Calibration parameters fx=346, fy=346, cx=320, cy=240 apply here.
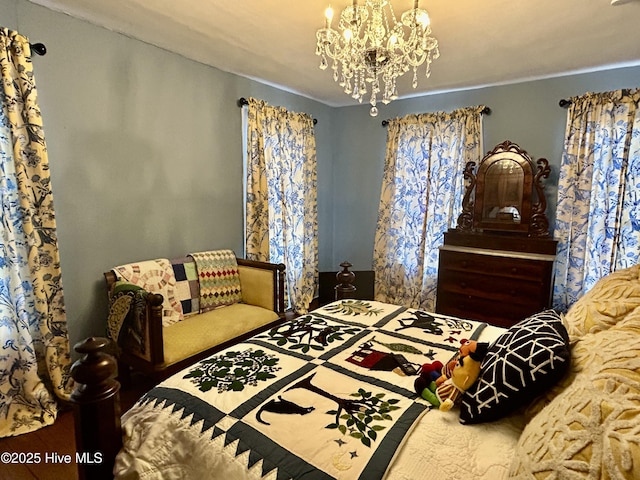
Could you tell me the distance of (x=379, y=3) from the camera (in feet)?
5.97

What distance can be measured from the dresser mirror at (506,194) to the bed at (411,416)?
2.03 metres

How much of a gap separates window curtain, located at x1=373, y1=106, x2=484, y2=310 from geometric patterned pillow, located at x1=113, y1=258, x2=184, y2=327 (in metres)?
2.45

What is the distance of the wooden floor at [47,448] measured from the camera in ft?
5.52

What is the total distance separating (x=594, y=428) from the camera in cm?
72

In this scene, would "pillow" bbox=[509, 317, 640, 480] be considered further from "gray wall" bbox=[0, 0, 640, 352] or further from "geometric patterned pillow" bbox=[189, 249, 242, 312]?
"gray wall" bbox=[0, 0, 640, 352]

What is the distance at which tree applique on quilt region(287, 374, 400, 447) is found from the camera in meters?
1.04

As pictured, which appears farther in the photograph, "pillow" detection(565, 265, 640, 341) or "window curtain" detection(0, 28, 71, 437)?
"window curtain" detection(0, 28, 71, 437)

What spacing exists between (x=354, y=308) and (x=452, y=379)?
39.5 inches

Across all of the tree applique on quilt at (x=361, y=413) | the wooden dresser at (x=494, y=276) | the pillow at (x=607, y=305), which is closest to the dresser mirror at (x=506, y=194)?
the wooden dresser at (x=494, y=276)

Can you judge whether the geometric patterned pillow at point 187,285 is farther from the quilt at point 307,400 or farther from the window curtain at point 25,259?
the quilt at point 307,400

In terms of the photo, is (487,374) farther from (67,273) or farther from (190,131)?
(190,131)

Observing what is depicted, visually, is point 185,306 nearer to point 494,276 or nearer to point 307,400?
point 307,400

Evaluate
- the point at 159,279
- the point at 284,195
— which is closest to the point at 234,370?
the point at 159,279

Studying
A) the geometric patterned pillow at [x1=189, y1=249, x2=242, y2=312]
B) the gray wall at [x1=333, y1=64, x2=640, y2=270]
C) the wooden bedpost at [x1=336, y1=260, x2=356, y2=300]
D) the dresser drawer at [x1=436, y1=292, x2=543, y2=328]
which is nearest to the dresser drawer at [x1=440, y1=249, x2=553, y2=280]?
the dresser drawer at [x1=436, y1=292, x2=543, y2=328]
